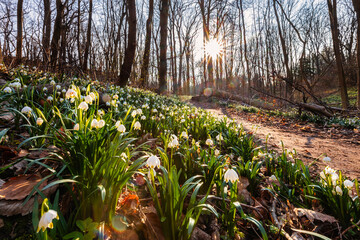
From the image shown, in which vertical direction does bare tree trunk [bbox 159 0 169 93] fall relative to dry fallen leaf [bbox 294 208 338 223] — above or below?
above

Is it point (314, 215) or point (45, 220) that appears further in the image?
point (314, 215)

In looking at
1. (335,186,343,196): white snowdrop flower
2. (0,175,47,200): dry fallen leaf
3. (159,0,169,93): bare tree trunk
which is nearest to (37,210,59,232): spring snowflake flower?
(0,175,47,200): dry fallen leaf

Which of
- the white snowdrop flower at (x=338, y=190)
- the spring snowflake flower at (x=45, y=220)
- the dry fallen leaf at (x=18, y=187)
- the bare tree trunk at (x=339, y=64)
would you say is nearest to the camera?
the spring snowflake flower at (x=45, y=220)

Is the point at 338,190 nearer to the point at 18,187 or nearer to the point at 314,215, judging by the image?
the point at 314,215

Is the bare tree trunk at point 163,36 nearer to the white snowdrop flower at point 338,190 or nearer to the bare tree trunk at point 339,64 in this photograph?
the bare tree trunk at point 339,64

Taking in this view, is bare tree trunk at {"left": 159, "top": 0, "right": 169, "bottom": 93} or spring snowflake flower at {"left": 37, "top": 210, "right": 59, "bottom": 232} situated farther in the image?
bare tree trunk at {"left": 159, "top": 0, "right": 169, "bottom": 93}

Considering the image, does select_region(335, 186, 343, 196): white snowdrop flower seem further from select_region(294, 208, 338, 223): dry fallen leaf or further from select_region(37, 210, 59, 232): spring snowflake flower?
select_region(37, 210, 59, 232): spring snowflake flower

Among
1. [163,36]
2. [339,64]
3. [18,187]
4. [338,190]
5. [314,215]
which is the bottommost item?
[314,215]

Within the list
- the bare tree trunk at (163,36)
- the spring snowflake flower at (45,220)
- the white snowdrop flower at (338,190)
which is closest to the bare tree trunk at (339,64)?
the bare tree trunk at (163,36)

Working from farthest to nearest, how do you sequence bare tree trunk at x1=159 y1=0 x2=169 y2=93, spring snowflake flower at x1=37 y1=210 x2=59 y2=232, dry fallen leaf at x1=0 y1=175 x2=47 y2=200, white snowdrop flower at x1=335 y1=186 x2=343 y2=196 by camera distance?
bare tree trunk at x1=159 y1=0 x2=169 y2=93
white snowdrop flower at x1=335 y1=186 x2=343 y2=196
dry fallen leaf at x1=0 y1=175 x2=47 y2=200
spring snowflake flower at x1=37 y1=210 x2=59 y2=232

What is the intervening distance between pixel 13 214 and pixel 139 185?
0.83 meters

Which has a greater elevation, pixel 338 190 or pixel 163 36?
pixel 163 36

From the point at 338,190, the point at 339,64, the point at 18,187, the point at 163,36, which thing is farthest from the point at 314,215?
the point at 163,36

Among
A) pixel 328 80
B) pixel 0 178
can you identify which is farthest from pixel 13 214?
pixel 328 80
